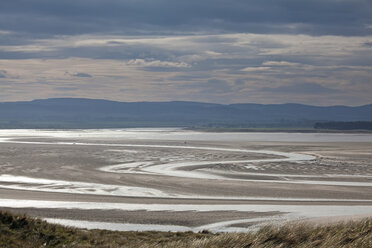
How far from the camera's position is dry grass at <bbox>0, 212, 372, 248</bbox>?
14.4 meters

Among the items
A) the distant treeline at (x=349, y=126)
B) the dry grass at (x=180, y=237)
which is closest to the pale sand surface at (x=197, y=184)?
the dry grass at (x=180, y=237)

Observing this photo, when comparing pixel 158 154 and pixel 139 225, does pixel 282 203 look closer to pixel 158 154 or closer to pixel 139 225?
pixel 139 225

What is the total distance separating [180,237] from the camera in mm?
19953

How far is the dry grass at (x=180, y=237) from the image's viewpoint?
47.1ft

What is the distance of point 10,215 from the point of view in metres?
19.1

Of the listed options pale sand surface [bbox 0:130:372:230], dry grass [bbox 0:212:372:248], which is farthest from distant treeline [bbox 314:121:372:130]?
dry grass [bbox 0:212:372:248]

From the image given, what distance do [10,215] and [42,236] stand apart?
5.71 feet

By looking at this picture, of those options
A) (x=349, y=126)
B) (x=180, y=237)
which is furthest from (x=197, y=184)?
(x=349, y=126)

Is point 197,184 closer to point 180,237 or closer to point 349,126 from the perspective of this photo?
point 180,237

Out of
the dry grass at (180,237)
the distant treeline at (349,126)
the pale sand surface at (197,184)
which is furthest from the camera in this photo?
the distant treeline at (349,126)

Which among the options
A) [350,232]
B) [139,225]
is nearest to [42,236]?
[139,225]

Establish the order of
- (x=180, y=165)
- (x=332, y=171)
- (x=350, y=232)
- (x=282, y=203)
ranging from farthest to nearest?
(x=180, y=165), (x=332, y=171), (x=282, y=203), (x=350, y=232)

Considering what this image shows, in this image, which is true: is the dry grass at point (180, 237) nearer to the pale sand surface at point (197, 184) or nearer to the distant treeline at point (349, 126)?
the pale sand surface at point (197, 184)

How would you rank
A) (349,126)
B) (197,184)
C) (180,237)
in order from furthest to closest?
1. (349,126)
2. (197,184)
3. (180,237)
